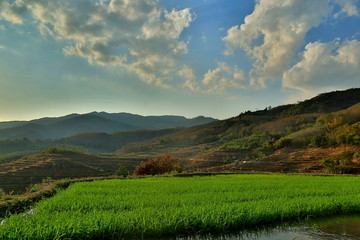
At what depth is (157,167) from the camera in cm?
2384

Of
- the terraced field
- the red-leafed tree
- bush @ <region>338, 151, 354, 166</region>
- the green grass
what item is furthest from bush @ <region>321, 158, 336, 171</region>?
the terraced field

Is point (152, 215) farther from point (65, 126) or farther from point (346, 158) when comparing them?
point (65, 126)

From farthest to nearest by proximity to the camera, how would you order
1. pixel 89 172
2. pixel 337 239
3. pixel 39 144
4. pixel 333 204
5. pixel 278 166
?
pixel 39 144
pixel 89 172
pixel 278 166
pixel 333 204
pixel 337 239

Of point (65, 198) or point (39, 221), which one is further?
point (65, 198)

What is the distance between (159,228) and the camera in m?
6.31

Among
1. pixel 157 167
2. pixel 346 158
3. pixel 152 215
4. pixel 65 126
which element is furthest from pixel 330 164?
pixel 65 126

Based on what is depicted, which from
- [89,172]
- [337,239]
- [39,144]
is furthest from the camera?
[39,144]

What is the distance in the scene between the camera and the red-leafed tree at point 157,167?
23.5m

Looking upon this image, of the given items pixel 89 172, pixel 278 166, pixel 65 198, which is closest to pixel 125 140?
pixel 89 172

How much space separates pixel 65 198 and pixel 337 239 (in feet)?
27.2

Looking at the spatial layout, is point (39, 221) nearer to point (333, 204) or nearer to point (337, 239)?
point (337, 239)

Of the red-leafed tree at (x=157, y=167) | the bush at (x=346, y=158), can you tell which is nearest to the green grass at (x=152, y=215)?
the red-leafed tree at (x=157, y=167)

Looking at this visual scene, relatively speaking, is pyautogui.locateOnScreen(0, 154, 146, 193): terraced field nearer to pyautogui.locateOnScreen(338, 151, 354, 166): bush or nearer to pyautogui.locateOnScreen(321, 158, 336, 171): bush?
pyautogui.locateOnScreen(321, 158, 336, 171): bush

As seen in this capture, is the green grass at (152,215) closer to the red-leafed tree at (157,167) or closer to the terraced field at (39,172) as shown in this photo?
the red-leafed tree at (157,167)
